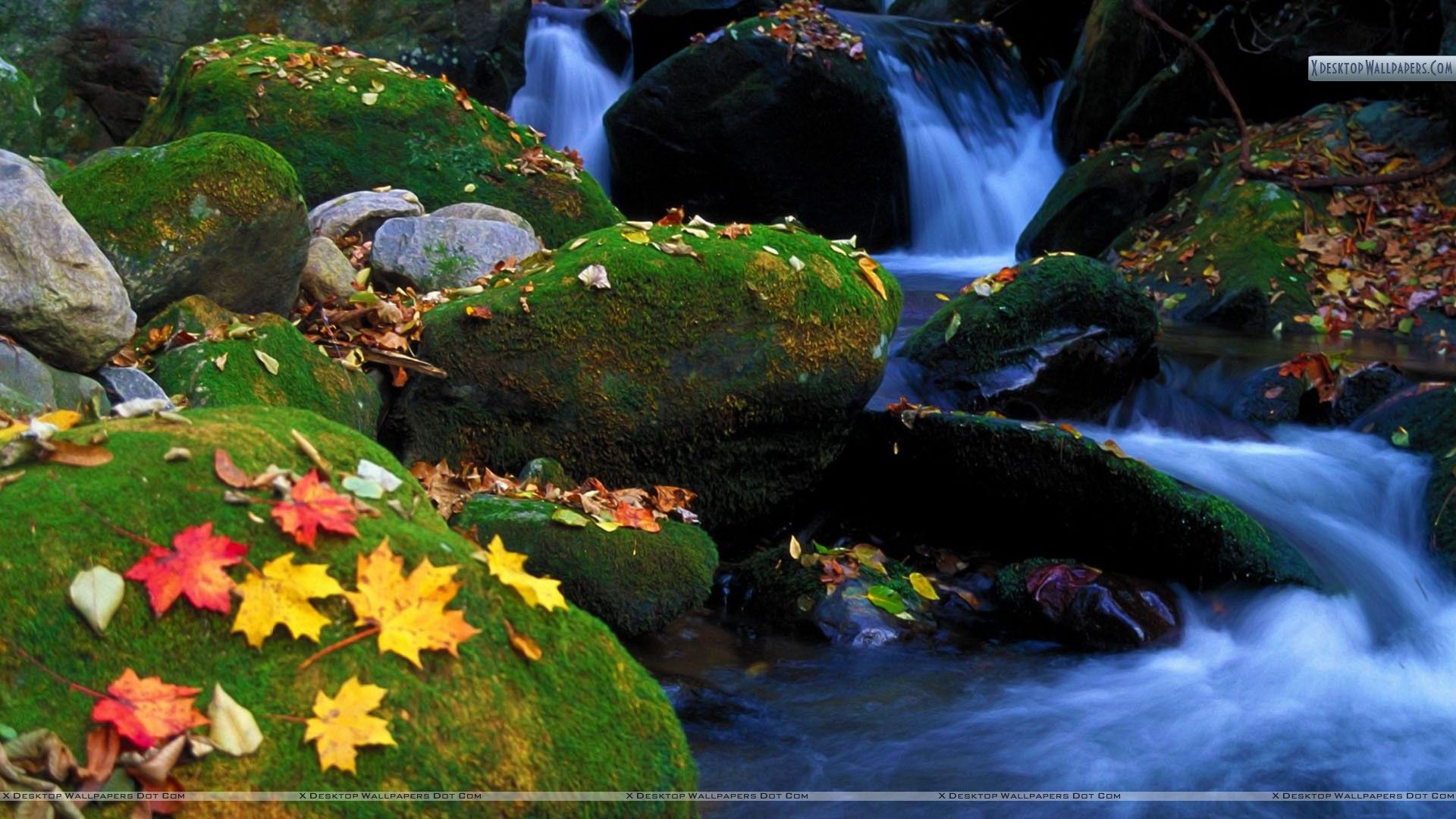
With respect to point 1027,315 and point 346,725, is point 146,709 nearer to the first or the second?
point 346,725

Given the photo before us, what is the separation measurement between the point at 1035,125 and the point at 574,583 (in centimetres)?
1178

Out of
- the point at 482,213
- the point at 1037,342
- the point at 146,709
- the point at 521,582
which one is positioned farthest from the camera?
the point at 1037,342

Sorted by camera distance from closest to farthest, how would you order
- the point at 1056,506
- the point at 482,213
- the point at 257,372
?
1. the point at 257,372
2. the point at 1056,506
3. the point at 482,213

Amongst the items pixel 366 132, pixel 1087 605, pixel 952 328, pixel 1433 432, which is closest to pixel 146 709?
pixel 1087 605

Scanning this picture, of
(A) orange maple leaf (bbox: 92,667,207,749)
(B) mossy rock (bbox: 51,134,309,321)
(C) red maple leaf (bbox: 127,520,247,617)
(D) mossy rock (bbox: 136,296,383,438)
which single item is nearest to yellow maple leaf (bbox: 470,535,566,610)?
(C) red maple leaf (bbox: 127,520,247,617)

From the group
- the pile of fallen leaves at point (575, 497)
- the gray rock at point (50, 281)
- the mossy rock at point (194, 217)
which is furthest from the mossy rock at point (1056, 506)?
the gray rock at point (50, 281)

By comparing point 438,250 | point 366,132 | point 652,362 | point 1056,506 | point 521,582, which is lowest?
Result: point 1056,506

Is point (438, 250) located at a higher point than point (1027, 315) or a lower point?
higher

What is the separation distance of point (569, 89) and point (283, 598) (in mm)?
12928

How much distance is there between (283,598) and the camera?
87.8 inches

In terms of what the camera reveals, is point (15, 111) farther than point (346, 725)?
Yes

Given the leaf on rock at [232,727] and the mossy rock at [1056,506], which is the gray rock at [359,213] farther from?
the leaf on rock at [232,727]

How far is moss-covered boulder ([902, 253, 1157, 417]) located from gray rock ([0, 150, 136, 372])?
4.28 meters

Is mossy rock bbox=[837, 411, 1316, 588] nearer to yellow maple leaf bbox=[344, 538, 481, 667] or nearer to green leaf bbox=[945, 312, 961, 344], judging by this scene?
green leaf bbox=[945, 312, 961, 344]
